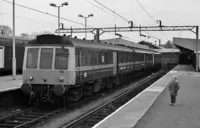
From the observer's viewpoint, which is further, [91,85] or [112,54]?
[112,54]

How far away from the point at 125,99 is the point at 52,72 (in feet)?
18.6

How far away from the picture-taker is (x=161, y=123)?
999 cm

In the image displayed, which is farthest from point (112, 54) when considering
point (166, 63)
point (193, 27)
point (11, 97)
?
point (166, 63)

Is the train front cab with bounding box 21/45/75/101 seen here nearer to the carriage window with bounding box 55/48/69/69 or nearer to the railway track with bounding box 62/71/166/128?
the carriage window with bounding box 55/48/69/69

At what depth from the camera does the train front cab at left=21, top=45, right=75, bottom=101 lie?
13555 millimetres

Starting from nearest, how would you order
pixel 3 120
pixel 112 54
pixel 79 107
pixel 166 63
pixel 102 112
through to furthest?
pixel 3 120 < pixel 102 112 < pixel 79 107 < pixel 112 54 < pixel 166 63

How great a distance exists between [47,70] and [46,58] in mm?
592

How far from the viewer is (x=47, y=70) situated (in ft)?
45.1

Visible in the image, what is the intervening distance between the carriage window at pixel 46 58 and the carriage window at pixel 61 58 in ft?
0.96

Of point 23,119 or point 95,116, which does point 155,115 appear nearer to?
point 95,116

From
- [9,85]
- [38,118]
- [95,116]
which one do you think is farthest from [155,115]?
[9,85]

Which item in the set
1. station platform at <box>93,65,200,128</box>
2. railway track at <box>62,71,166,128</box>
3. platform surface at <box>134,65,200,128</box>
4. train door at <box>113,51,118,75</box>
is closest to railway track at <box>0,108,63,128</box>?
railway track at <box>62,71,166,128</box>

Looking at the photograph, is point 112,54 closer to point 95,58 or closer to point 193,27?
point 95,58

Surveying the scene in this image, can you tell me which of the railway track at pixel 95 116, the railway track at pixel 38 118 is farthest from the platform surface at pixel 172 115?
the railway track at pixel 38 118
